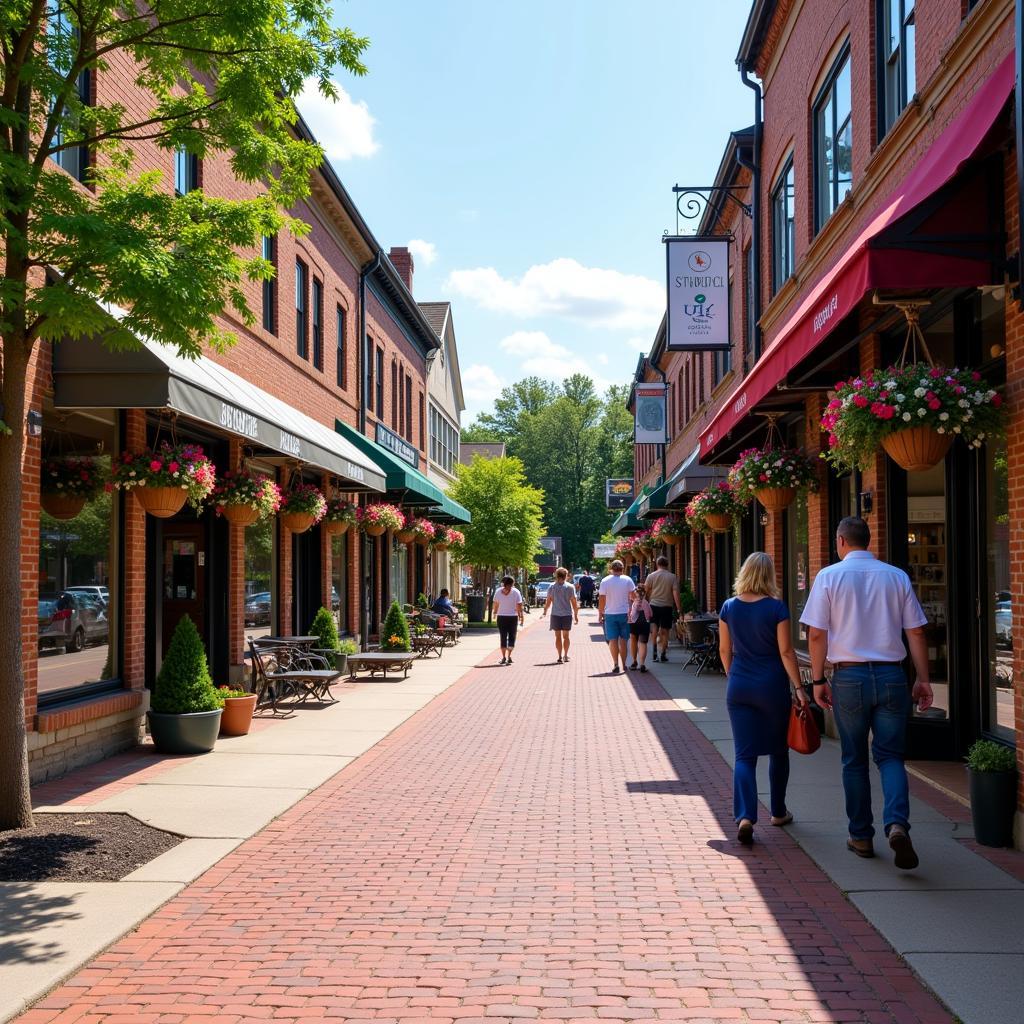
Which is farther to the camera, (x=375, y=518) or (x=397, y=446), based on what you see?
(x=397, y=446)

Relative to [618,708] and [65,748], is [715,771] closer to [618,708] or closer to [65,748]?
[618,708]

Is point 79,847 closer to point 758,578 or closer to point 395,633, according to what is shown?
point 758,578

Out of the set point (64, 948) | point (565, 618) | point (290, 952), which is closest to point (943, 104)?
point (290, 952)

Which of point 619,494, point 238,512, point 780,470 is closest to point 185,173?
point 238,512

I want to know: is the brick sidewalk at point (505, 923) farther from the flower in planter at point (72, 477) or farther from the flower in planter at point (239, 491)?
the flower in planter at point (239, 491)

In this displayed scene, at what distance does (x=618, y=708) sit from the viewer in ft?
44.3

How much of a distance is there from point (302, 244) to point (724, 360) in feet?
30.8

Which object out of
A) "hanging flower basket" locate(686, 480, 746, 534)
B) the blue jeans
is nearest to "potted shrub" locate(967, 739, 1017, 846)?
the blue jeans

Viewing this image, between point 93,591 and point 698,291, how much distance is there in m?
11.6

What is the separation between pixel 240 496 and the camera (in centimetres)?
1202

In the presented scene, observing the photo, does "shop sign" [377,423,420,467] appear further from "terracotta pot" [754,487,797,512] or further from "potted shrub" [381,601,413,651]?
"terracotta pot" [754,487,797,512]

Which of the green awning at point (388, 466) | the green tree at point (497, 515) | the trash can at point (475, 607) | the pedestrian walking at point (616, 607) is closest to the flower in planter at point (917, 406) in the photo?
the pedestrian walking at point (616, 607)

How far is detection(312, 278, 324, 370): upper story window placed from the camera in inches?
A: 741

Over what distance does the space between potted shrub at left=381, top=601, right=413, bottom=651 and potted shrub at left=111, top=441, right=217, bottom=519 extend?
33.5ft
